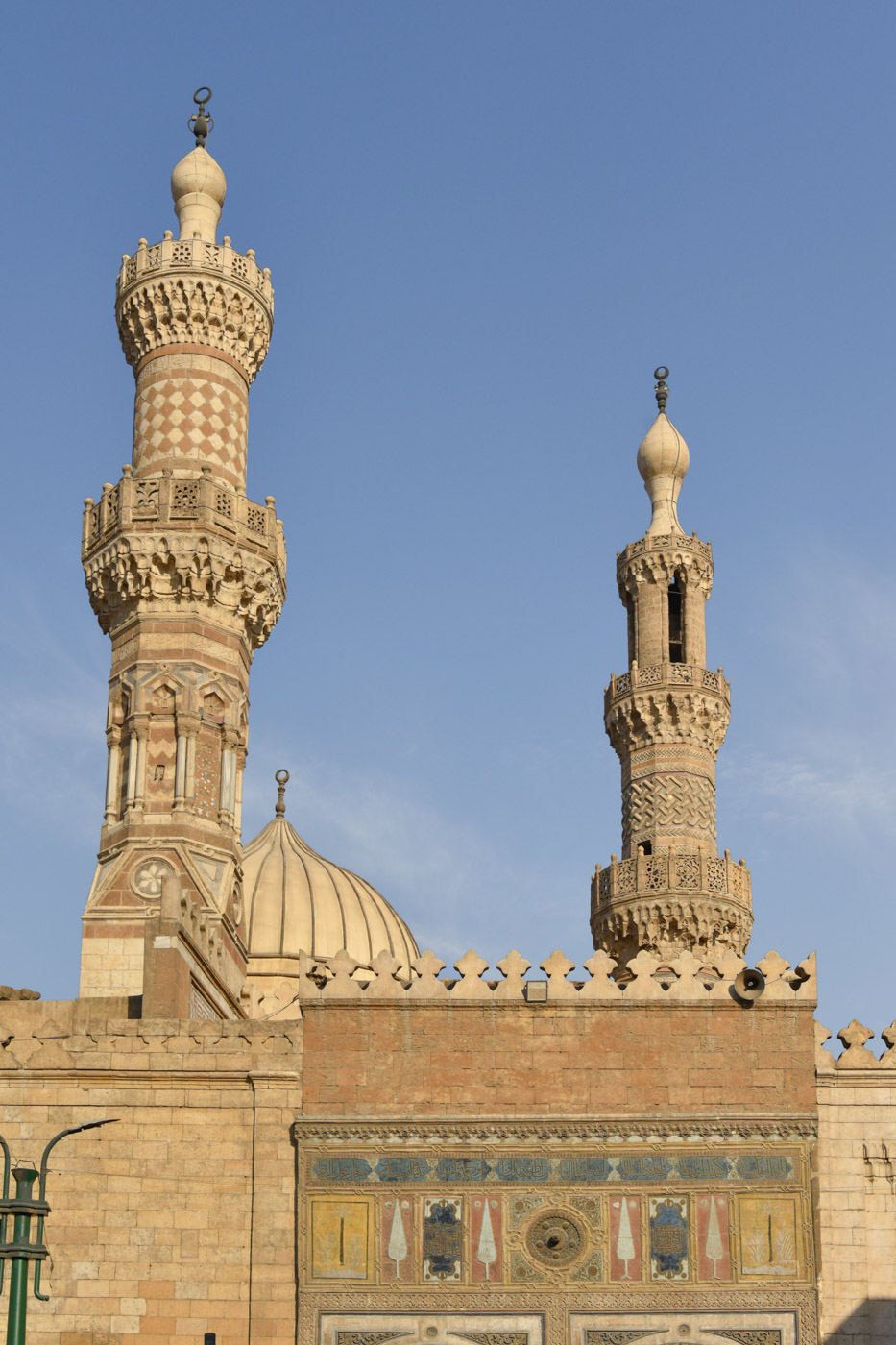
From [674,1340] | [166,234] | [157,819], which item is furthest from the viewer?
[166,234]

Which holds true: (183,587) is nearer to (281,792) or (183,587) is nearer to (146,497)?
(146,497)

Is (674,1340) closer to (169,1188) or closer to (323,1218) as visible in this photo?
(323,1218)

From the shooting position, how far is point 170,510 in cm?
2050

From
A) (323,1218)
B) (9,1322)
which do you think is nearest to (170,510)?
(323,1218)

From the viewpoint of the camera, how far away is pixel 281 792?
29547mm

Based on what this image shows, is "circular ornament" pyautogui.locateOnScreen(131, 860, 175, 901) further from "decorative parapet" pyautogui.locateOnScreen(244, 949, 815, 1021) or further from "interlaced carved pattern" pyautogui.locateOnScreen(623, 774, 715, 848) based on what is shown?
"interlaced carved pattern" pyautogui.locateOnScreen(623, 774, 715, 848)

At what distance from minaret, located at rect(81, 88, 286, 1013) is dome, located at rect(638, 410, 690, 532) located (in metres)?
8.54

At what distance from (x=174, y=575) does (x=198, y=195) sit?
15.8 feet

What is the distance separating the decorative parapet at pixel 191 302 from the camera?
21.4 meters

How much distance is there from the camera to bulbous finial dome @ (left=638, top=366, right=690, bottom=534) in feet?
95.6

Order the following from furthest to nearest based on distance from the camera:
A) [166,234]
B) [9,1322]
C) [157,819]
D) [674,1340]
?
[166,234]
[157,819]
[674,1340]
[9,1322]

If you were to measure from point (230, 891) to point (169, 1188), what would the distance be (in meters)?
4.96

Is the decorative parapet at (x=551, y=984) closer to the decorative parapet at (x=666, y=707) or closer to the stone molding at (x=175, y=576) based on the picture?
the stone molding at (x=175, y=576)

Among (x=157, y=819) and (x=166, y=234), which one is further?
(x=166, y=234)
